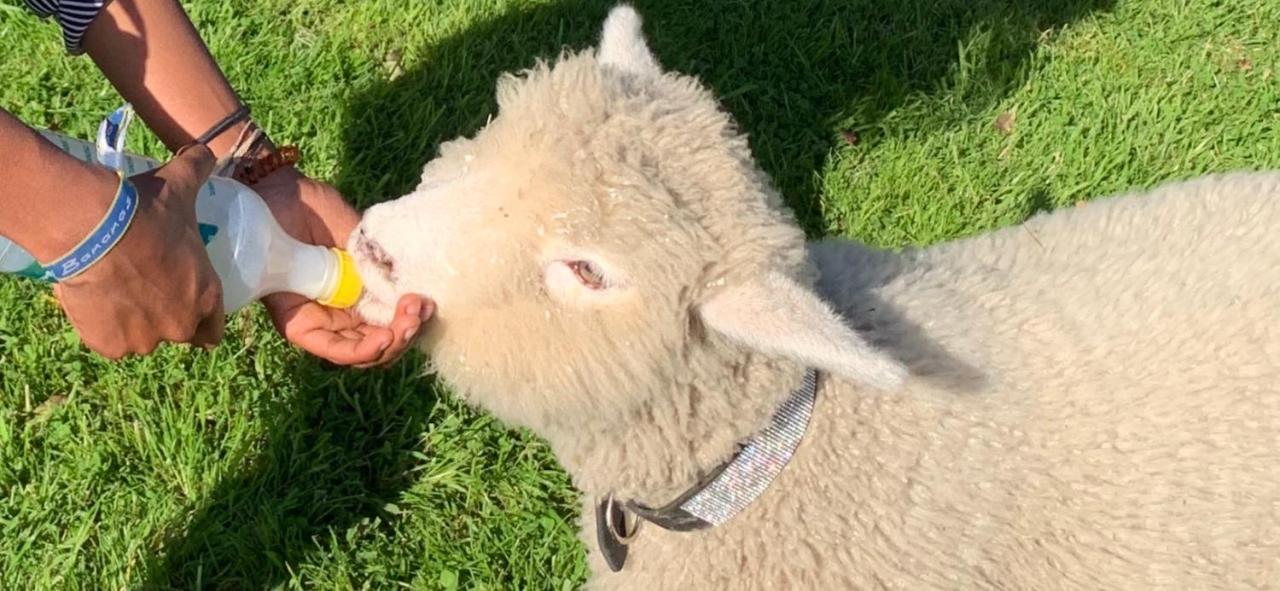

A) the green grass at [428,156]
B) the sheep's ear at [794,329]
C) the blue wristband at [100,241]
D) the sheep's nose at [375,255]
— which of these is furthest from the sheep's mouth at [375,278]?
the green grass at [428,156]

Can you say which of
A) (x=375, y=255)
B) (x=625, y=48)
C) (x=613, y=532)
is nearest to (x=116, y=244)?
(x=375, y=255)

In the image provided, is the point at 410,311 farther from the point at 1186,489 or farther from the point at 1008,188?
the point at 1008,188

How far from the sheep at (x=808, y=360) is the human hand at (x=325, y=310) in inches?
2.2

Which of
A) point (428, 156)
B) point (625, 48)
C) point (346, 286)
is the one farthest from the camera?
point (428, 156)

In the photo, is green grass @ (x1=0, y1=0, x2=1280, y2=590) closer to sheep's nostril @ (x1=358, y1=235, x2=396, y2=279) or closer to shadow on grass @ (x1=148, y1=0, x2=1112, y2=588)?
shadow on grass @ (x1=148, y1=0, x2=1112, y2=588)

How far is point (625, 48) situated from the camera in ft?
7.54

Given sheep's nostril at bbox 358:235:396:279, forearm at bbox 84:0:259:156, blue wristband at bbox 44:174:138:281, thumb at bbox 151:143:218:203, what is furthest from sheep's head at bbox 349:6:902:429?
forearm at bbox 84:0:259:156

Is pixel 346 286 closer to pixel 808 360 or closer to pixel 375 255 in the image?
pixel 375 255

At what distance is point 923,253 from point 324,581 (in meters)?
1.71

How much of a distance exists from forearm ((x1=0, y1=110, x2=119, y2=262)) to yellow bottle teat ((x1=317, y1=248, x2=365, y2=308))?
Answer: 472 millimetres

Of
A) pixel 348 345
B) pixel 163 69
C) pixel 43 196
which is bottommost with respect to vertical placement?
pixel 348 345

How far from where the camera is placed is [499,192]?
6.47 ft

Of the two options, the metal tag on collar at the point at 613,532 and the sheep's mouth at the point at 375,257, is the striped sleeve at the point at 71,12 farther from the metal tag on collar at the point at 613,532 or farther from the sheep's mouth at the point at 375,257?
the metal tag on collar at the point at 613,532

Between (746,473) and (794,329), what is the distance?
16.9 inches
